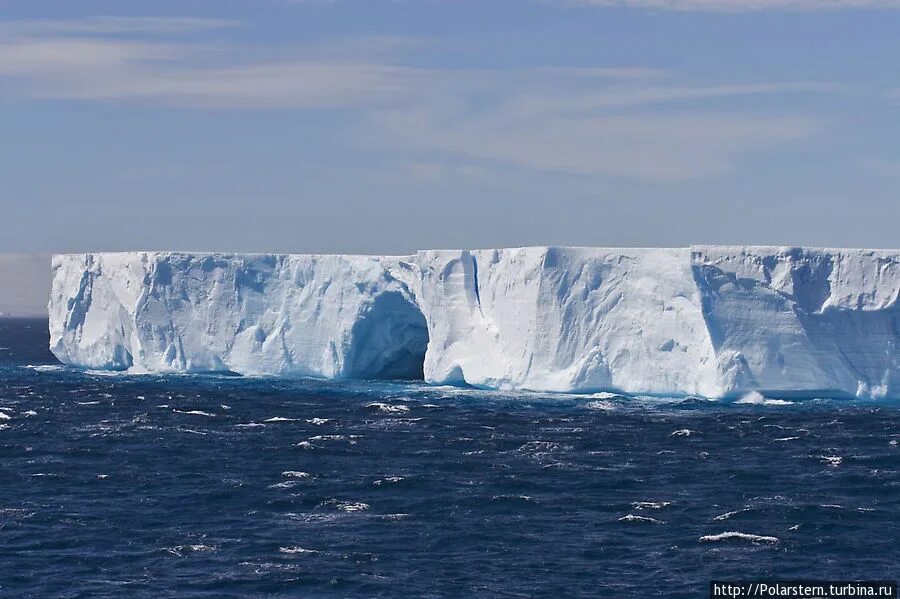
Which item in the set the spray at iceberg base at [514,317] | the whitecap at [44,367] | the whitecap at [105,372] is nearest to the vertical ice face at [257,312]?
the spray at iceberg base at [514,317]

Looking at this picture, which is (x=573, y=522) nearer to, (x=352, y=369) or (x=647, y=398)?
(x=647, y=398)

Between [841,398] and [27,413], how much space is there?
25.5 meters

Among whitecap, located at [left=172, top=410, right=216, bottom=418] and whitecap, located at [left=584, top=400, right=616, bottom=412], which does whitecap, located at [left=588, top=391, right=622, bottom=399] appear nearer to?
whitecap, located at [left=584, top=400, right=616, bottom=412]

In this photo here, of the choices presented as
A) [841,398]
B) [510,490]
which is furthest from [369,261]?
[510,490]

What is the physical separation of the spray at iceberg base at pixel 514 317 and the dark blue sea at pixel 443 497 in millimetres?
1682

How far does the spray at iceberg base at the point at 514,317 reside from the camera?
37.0m

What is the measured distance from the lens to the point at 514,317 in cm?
4238

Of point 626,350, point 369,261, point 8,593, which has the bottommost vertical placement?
point 8,593

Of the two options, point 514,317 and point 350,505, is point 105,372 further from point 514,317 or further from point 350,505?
point 350,505

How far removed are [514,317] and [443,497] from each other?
19.3 m

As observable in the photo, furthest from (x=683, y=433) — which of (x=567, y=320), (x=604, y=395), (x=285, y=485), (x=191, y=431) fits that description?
(x=191, y=431)

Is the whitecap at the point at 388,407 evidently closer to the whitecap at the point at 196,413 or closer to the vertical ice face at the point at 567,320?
the whitecap at the point at 196,413

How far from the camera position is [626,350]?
3969 centimetres

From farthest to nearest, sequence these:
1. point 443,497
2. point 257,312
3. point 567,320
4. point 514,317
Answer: point 257,312 < point 514,317 < point 567,320 < point 443,497
